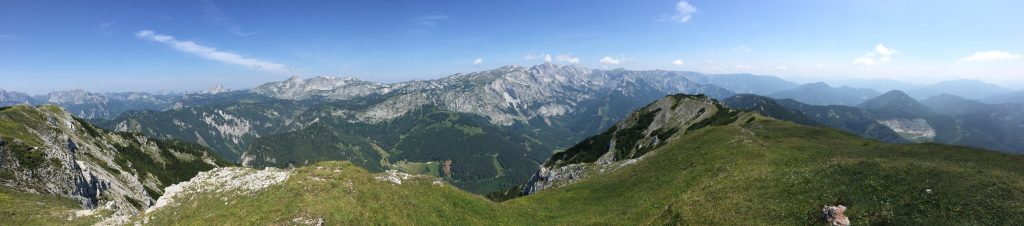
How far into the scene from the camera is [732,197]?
149 ft

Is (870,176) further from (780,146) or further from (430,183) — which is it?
(430,183)

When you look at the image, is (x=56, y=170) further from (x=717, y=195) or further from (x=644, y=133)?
(x=644, y=133)

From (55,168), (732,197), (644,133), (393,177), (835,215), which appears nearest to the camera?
(835,215)

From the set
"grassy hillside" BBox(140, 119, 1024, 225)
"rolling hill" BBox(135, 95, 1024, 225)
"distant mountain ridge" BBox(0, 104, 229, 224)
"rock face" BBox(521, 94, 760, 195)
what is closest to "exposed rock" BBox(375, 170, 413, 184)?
"rolling hill" BBox(135, 95, 1024, 225)

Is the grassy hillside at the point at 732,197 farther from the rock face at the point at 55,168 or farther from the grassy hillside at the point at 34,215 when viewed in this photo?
the rock face at the point at 55,168

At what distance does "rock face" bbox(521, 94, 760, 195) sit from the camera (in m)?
121

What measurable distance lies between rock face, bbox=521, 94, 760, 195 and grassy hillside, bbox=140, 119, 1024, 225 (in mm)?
49899

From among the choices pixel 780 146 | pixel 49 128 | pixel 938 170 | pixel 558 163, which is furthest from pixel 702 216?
pixel 49 128

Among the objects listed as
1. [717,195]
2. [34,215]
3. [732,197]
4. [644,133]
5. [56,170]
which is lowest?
[644,133]

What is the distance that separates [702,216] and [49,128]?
184321 millimetres

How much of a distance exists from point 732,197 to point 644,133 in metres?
130

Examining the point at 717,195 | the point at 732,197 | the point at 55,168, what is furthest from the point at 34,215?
the point at 732,197

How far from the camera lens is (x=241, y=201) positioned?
1629 inches

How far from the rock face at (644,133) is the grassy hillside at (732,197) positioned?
164ft
